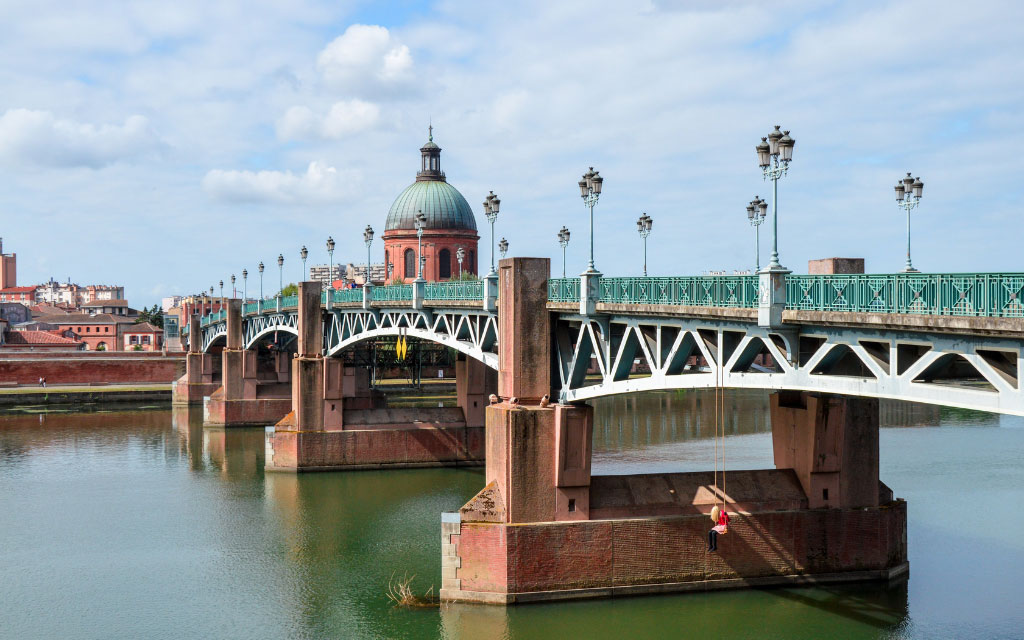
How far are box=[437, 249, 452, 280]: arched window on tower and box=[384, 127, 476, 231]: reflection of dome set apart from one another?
2467 millimetres

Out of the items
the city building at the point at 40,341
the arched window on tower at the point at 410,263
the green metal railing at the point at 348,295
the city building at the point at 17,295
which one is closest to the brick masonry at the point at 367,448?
the green metal railing at the point at 348,295

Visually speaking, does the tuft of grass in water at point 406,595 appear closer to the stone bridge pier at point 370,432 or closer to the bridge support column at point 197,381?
the stone bridge pier at point 370,432

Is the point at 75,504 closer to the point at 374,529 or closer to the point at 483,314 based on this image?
the point at 374,529

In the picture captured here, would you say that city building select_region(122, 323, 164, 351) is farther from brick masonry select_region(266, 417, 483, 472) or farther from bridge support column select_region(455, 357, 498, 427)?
bridge support column select_region(455, 357, 498, 427)

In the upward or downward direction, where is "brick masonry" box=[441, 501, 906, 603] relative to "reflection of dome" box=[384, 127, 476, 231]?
downward

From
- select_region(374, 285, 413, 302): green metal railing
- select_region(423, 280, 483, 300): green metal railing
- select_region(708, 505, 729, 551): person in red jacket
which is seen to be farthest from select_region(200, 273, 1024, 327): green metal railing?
select_region(374, 285, 413, 302): green metal railing

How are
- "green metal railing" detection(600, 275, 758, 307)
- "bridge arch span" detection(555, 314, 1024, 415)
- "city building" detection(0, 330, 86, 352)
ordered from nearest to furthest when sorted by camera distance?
1. "bridge arch span" detection(555, 314, 1024, 415)
2. "green metal railing" detection(600, 275, 758, 307)
3. "city building" detection(0, 330, 86, 352)

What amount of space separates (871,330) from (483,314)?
61.2ft

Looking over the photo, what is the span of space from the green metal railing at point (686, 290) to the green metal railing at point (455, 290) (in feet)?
Result: 36.3

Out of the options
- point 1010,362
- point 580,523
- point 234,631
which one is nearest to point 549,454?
point 580,523

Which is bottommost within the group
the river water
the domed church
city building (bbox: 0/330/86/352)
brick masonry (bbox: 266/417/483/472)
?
the river water

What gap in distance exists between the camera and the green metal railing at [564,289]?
26.6 metres

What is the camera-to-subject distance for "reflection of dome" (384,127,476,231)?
94.4 m

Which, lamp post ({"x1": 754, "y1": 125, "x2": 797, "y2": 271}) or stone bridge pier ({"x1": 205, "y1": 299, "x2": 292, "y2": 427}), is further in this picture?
stone bridge pier ({"x1": 205, "y1": 299, "x2": 292, "y2": 427})
